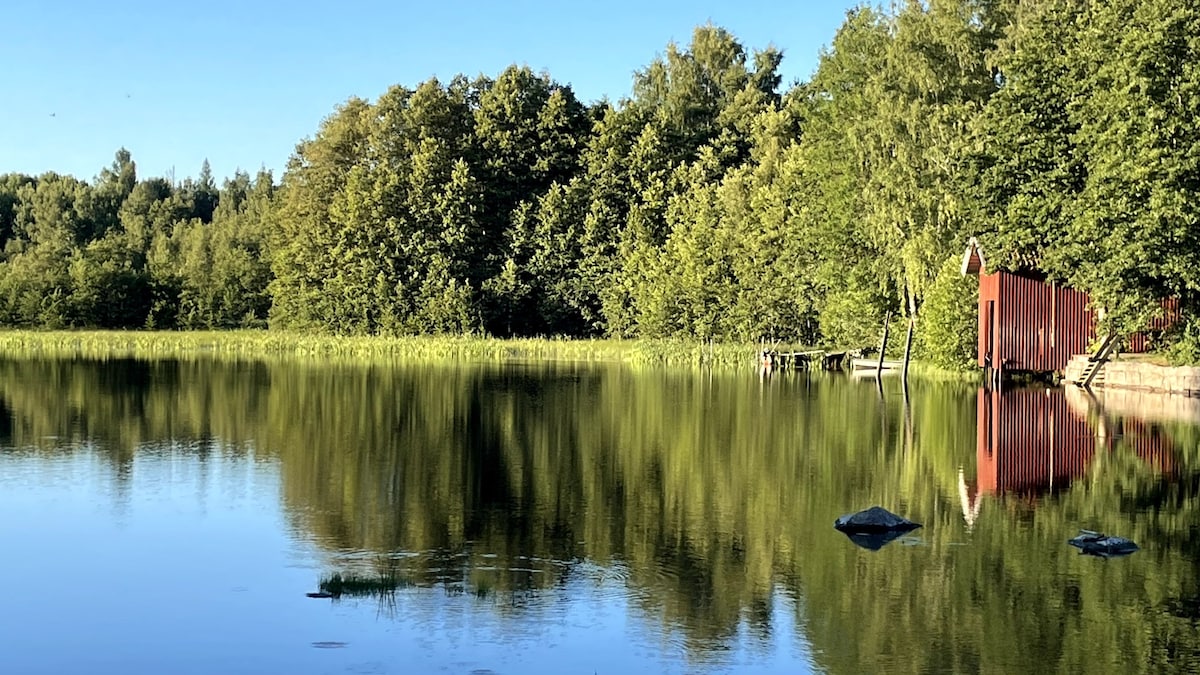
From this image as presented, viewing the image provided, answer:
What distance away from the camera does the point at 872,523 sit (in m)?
16.8

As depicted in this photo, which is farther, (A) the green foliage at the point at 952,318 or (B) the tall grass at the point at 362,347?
(B) the tall grass at the point at 362,347

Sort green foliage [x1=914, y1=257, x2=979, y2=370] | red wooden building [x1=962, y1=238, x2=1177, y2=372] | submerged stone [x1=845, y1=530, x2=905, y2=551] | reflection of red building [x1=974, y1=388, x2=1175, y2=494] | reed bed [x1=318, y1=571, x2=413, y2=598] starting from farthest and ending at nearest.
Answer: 1. green foliage [x1=914, y1=257, x2=979, y2=370]
2. red wooden building [x1=962, y1=238, x2=1177, y2=372]
3. reflection of red building [x1=974, y1=388, x2=1175, y2=494]
4. submerged stone [x1=845, y1=530, x2=905, y2=551]
5. reed bed [x1=318, y1=571, x2=413, y2=598]

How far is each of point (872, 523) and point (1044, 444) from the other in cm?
1104

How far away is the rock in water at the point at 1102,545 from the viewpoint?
15547 millimetres

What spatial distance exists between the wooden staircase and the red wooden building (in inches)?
58.8

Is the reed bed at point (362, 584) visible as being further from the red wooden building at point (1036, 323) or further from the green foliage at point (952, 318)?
the green foliage at point (952, 318)

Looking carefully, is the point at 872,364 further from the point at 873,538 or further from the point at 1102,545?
the point at 1102,545

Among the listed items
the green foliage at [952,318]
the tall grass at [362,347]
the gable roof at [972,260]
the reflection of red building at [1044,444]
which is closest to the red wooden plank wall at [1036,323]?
the gable roof at [972,260]

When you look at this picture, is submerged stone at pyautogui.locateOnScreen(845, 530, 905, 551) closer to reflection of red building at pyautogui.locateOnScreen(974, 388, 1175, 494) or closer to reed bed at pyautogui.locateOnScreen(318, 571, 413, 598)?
reflection of red building at pyautogui.locateOnScreen(974, 388, 1175, 494)

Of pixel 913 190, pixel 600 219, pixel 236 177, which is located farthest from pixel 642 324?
pixel 236 177

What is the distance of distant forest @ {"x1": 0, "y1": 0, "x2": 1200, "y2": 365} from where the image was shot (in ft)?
125

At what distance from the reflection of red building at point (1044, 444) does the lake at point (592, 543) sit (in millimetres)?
135

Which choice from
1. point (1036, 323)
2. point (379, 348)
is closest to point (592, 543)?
point (1036, 323)

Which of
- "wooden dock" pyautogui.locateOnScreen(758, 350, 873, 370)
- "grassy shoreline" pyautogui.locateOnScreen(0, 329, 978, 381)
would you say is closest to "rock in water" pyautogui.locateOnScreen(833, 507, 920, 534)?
"grassy shoreline" pyautogui.locateOnScreen(0, 329, 978, 381)
